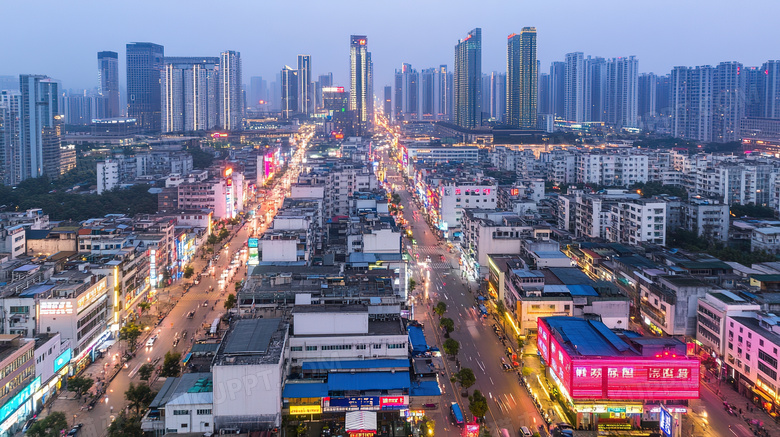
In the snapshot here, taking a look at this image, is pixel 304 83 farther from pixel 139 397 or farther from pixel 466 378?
pixel 139 397

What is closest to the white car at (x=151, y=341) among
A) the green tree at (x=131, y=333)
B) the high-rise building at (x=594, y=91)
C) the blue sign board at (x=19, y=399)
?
the green tree at (x=131, y=333)

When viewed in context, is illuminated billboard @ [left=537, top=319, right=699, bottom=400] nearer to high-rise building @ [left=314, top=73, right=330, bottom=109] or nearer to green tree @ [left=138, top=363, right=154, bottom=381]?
green tree @ [left=138, top=363, right=154, bottom=381]

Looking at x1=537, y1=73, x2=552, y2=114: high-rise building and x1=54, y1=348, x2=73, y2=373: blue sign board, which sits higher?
x1=537, y1=73, x2=552, y2=114: high-rise building

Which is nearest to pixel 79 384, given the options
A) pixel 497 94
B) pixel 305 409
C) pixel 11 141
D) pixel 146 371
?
pixel 146 371

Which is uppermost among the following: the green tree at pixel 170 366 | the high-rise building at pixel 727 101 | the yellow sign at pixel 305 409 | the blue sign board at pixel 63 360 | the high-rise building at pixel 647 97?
the high-rise building at pixel 647 97

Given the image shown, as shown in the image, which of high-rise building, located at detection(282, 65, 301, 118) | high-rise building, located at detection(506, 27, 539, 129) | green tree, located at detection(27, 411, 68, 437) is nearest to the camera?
green tree, located at detection(27, 411, 68, 437)

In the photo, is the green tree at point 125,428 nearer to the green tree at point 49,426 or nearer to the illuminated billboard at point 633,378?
the green tree at point 49,426

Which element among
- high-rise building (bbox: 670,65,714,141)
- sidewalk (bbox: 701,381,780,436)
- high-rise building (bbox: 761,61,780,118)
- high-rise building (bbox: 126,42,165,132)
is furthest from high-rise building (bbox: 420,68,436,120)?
sidewalk (bbox: 701,381,780,436)
